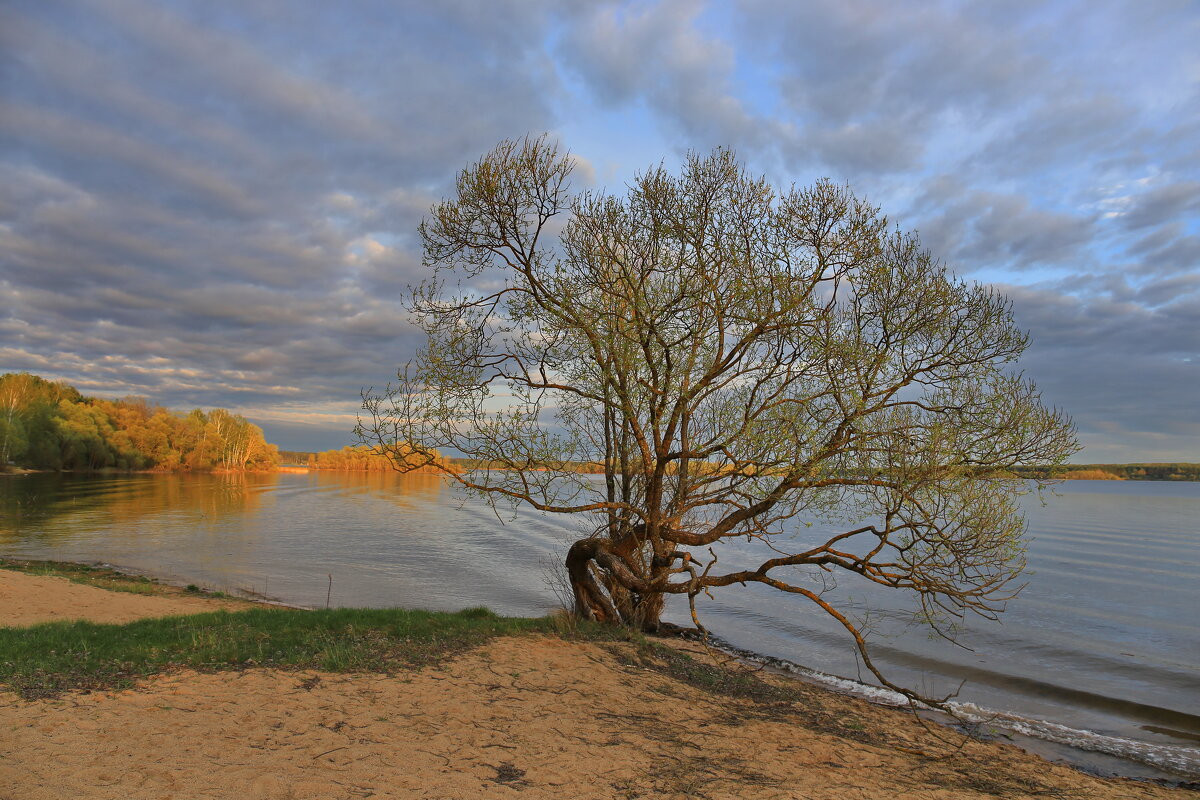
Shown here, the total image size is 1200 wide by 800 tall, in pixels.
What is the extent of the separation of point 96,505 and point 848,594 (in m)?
53.9

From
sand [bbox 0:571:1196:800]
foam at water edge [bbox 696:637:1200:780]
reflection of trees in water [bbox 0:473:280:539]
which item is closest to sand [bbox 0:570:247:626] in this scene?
sand [bbox 0:571:1196:800]

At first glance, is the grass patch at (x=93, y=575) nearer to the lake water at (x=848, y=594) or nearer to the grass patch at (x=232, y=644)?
the lake water at (x=848, y=594)

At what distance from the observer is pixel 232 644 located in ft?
34.2

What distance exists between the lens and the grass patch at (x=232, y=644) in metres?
8.95

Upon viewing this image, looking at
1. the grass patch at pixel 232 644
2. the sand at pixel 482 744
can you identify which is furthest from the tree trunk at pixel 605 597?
the sand at pixel 482 744

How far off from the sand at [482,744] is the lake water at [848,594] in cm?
439

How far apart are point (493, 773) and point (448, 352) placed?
7056 millimetres

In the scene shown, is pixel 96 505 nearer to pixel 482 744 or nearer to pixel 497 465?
pixel 497 465

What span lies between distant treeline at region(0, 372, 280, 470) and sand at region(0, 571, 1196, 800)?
9890cm

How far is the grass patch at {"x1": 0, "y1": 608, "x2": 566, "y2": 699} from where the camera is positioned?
29.4 ft

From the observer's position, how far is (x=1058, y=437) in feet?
32.2

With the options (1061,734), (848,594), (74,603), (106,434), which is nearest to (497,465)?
(1061,734)

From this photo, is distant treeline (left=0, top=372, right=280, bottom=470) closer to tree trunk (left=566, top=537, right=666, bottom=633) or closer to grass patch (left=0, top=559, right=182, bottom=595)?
grass patch (left=0, top=559, right=182, bottom=595)

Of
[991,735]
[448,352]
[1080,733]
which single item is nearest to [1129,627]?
[1080,733]
